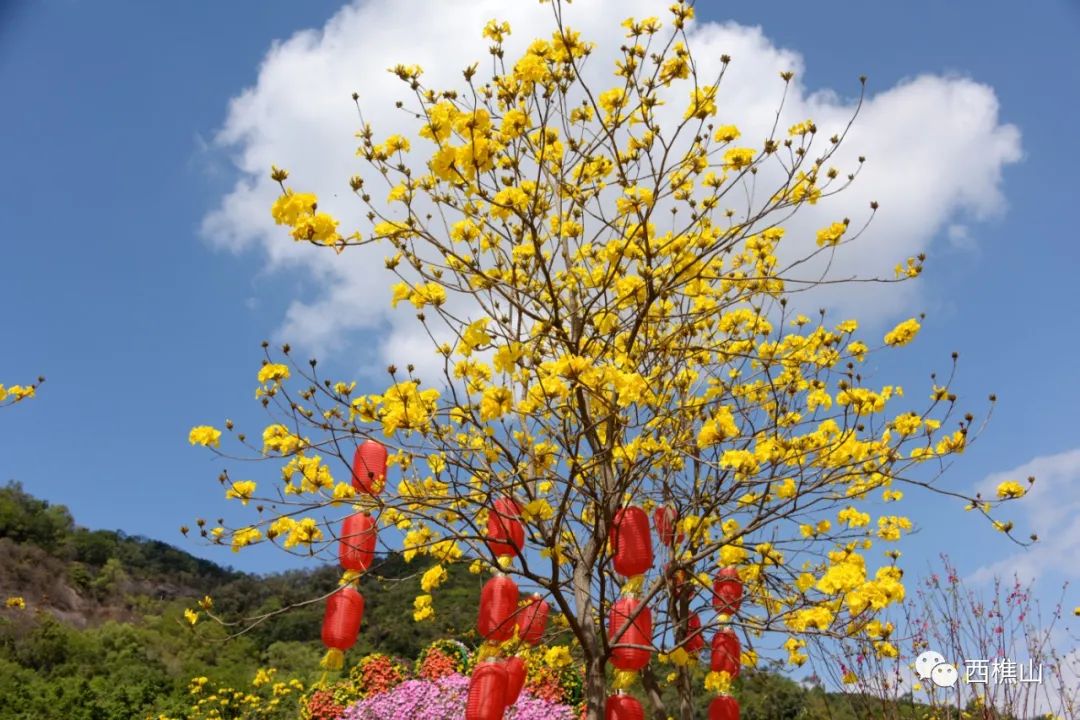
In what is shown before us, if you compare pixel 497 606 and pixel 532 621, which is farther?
pixel 532 621

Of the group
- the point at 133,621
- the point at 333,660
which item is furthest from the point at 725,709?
the point at 133,621

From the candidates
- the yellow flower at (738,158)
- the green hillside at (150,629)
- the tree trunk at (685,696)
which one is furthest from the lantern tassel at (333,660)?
the yellow flower at (738,158)

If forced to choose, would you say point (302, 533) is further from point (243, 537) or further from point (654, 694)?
point (654, 694)

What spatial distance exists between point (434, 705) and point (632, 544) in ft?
14.9

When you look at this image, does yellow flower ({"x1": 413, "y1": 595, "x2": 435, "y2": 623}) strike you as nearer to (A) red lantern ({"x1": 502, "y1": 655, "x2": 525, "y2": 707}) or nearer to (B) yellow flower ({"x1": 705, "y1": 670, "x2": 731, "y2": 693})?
(A) red lantern ({"x1": 502, "y1": 655, "x2": 525, "y2": 707})

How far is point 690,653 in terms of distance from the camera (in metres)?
3.73

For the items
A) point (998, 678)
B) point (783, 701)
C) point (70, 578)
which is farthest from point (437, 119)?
point (70, 578)

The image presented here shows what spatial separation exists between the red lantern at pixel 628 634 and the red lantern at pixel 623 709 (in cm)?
28

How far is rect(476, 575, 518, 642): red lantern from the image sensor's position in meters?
3.24

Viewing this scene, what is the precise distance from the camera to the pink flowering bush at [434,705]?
6.89 meters

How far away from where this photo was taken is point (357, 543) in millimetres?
3264

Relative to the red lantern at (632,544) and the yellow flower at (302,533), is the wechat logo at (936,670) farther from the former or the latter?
the yellow flower at (302,533)

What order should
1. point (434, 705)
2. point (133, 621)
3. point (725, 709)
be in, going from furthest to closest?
point (133, 621)
point (434, 705)
point (725, 709)

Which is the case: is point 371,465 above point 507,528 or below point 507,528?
above
